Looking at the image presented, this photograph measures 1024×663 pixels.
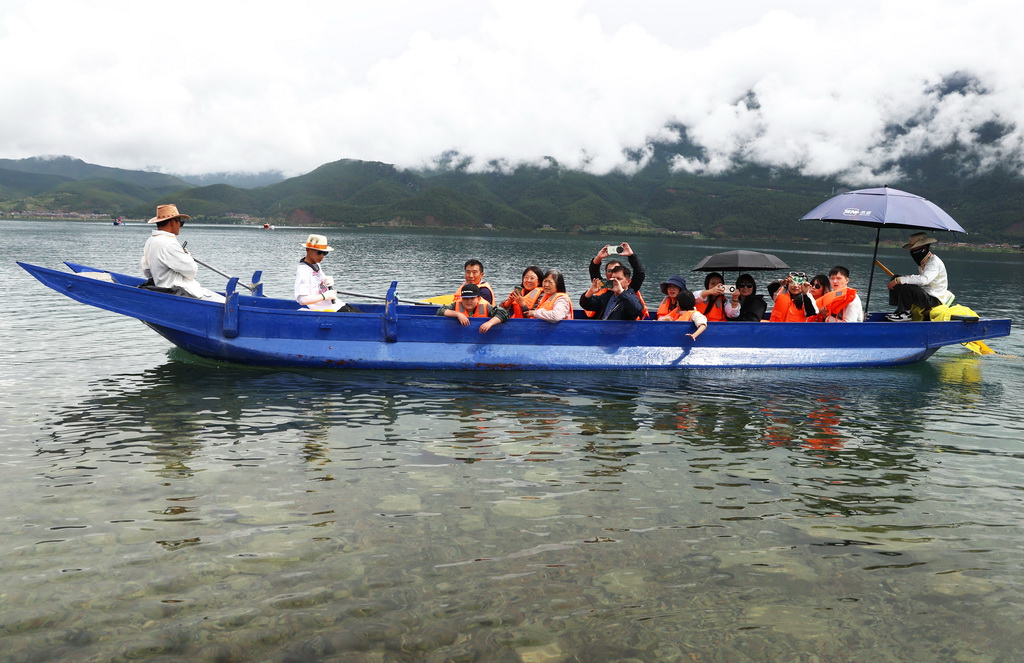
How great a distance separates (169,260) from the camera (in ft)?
40.3

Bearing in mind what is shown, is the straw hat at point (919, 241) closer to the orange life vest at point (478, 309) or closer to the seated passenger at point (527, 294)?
the seated passenger at point (527, 294)

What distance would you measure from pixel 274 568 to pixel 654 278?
47.0 m

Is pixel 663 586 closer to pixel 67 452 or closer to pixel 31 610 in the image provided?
pixel 31 610

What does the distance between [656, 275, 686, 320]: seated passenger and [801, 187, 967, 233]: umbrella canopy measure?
290 cm

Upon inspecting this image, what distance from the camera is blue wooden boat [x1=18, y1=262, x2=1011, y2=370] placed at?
40.7ft

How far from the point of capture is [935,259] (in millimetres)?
15344

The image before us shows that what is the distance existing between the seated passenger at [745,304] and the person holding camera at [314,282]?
9.06 metres

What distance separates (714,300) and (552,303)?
13.7 ft

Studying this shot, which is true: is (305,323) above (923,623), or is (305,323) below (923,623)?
above

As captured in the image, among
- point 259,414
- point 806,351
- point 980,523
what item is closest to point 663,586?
point 980,523

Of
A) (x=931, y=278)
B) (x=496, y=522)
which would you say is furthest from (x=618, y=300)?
(x=931, y=278)

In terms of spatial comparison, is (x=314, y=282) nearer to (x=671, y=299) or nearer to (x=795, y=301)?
(x=671, y=299)

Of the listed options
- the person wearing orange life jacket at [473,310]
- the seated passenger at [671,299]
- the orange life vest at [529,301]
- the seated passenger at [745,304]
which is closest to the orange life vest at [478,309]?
the person wearing orange life jacket at [473,310]

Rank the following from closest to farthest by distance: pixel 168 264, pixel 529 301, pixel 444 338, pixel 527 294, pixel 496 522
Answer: pixel 496 522 < pixel 168 264 < pixel 444 338 < pixel 529 301 < pixel 527 294
